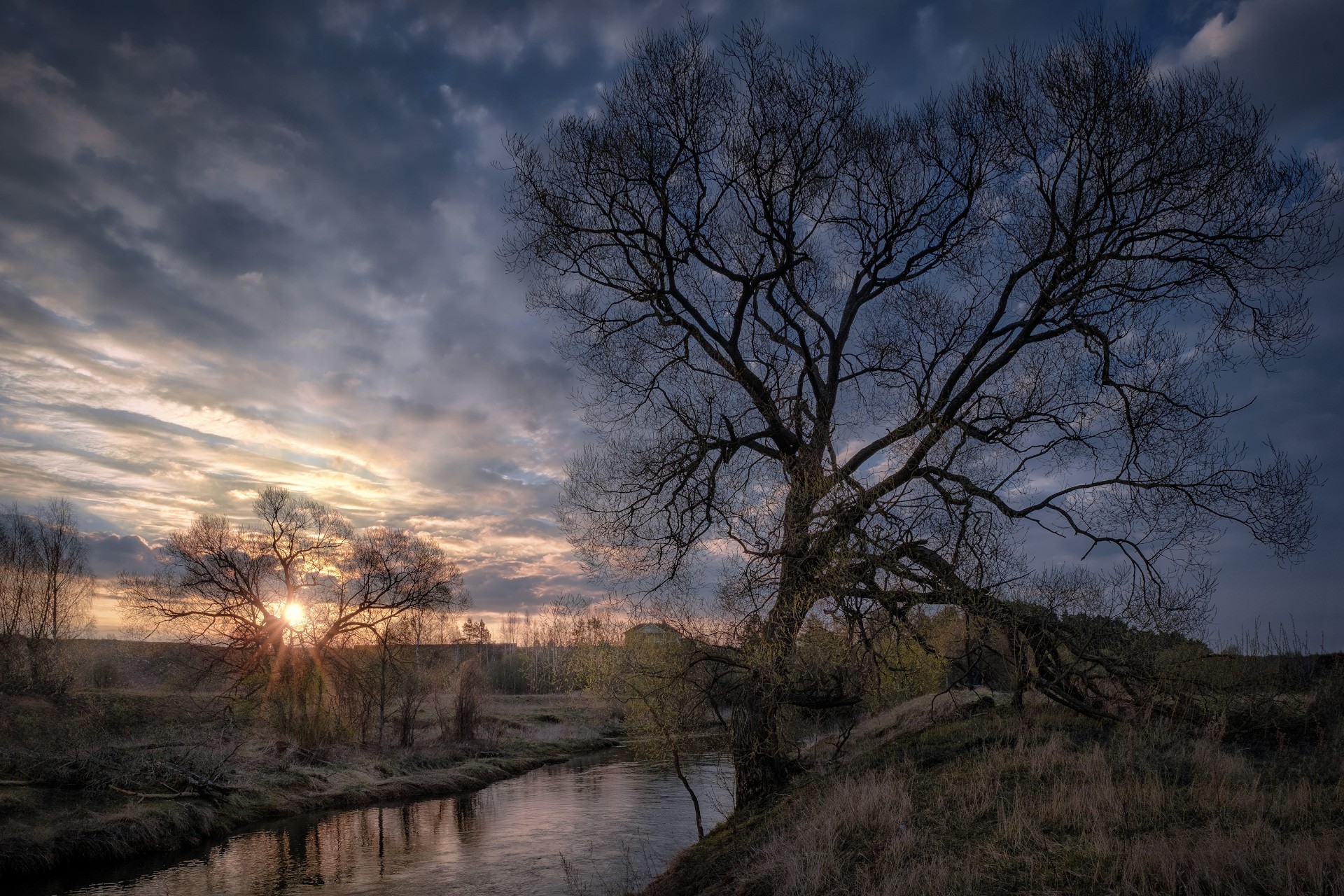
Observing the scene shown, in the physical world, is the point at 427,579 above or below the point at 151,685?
above

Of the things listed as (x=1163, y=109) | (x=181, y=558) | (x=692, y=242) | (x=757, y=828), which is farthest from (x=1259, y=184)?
(x=181, y=558)

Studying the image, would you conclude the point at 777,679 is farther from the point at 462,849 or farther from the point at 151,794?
the point at 151,794

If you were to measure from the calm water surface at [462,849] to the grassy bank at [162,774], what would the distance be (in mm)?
921

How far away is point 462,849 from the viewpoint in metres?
15.7

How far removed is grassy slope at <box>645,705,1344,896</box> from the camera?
17.9 ft

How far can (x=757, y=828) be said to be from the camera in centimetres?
967

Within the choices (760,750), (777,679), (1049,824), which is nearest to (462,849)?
(760,750)

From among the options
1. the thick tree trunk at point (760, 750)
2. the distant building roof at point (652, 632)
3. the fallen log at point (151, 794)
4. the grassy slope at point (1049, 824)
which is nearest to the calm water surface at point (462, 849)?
the thick tree trunk at point (760, 750)

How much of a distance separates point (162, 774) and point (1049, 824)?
20.5 meters

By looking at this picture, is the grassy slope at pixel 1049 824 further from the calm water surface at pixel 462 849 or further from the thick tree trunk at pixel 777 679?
the calm water surface at pixel 462 849

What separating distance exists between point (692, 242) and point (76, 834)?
1720 cm

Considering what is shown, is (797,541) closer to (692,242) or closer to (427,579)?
(692,242)

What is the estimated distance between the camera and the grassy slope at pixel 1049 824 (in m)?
5.44

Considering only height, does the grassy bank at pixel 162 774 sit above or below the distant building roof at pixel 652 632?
below
